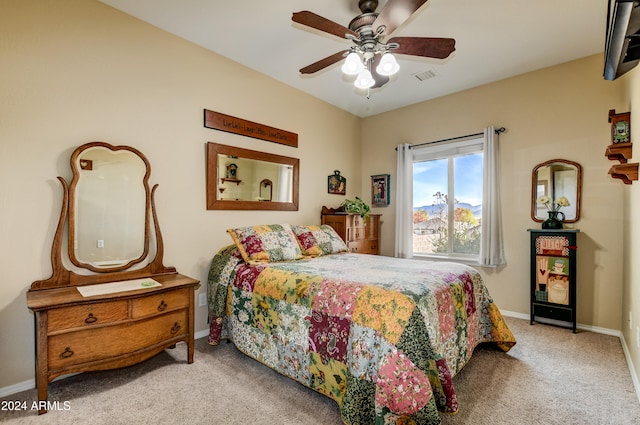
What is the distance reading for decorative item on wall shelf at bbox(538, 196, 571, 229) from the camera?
319cm

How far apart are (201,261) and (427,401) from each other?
7.58ft

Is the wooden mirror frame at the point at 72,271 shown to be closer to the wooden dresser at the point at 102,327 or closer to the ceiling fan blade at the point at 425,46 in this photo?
the wooden dresser at the point at 102,327

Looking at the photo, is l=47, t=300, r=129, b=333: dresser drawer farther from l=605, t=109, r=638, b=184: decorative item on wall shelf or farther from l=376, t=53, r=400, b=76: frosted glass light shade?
l=605, t=109, r=638, b=184: decorative item on wall shelf

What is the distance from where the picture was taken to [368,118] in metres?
4.98

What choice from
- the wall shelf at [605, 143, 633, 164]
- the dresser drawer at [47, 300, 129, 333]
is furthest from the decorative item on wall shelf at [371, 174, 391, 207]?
the dresser drawer at [47, 300, 129, 333]

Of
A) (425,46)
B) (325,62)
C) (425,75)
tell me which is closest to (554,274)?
(425,75)

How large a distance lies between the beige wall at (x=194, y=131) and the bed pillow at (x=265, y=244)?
446 mm

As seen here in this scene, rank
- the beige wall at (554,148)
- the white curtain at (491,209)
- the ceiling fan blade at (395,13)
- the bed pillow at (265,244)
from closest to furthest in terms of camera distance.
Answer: the ceiling fan blade at (395,13) < the bed pillow at (265,244) < the beige wall at (554,148) < the white curtain at (491,209)

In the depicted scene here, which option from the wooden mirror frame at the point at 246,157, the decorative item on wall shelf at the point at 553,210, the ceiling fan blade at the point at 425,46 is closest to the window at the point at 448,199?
the decorative item on wall shelf at the point at 553,210

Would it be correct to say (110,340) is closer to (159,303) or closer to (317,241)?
(159,303)

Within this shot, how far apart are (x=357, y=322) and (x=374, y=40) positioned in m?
1.88

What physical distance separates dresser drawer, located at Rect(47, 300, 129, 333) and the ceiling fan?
219cm

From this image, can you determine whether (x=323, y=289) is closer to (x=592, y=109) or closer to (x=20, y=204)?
(x=20, y=204)

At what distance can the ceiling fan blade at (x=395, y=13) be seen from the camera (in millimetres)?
1696
